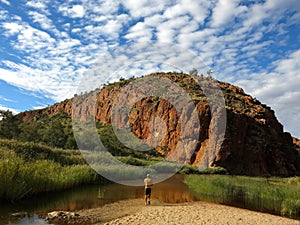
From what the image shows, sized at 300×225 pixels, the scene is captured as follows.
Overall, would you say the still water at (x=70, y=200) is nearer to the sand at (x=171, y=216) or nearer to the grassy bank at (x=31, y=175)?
the grassy bank at (x=31, y=175)

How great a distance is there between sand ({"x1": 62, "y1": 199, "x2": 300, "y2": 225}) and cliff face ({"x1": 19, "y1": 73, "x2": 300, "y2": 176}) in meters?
39.7

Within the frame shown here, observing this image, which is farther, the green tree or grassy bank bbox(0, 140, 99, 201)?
the green tree

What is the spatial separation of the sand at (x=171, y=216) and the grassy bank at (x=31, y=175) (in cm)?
383

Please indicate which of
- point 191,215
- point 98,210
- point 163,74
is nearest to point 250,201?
point 191,215

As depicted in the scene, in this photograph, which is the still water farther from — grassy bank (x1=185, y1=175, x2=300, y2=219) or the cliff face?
the cliff face

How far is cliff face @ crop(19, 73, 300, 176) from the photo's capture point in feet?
193

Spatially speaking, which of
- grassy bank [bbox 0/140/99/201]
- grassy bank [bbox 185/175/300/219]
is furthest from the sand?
grassy bank [bbox 0/140/99/201]

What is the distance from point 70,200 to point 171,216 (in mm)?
6780

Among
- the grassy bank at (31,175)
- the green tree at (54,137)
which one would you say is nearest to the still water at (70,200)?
the grassy bank at (31,175)

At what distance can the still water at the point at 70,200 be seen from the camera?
1341 centimetres

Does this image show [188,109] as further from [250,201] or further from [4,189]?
[4,189]

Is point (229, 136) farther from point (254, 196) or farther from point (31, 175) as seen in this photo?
point (31, 175)

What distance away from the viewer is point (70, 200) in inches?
743

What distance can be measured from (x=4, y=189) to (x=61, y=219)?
4.49 meters
